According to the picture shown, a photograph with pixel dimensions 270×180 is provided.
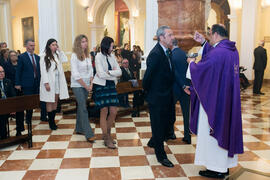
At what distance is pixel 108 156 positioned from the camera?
4.08m

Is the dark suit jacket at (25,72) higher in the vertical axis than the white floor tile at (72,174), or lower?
higher

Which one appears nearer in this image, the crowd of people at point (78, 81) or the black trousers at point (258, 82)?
the crowd of people at point (78, 81)

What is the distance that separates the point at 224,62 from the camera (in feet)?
10.3

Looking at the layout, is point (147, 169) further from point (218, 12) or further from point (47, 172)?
point (218, 12)

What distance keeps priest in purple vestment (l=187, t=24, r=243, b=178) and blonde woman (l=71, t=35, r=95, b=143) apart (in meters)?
1.92

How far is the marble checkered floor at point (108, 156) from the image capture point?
11.5 feet

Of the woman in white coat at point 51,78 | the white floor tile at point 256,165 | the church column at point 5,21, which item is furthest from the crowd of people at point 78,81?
the church column at point 5,21

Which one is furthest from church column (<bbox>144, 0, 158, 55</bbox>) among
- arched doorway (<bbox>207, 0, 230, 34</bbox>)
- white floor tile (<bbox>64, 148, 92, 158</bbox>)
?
A: arched doorway (<bbox>207, 0, 230, 34</bbox>)

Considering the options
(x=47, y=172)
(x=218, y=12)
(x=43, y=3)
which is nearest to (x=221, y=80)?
(x=47, y=172)

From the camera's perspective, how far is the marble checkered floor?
11.5ft

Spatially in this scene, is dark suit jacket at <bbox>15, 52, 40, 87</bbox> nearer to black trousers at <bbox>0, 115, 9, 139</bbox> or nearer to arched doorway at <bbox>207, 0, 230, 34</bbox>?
black trousers at <bbox>0, 115, 9, 139</bbox>

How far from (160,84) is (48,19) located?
5.36 metres

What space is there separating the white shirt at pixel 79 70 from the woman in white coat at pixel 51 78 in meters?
0.71

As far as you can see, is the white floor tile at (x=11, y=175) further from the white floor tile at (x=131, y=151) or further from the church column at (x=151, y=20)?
the church column at (x=151, y=20)
